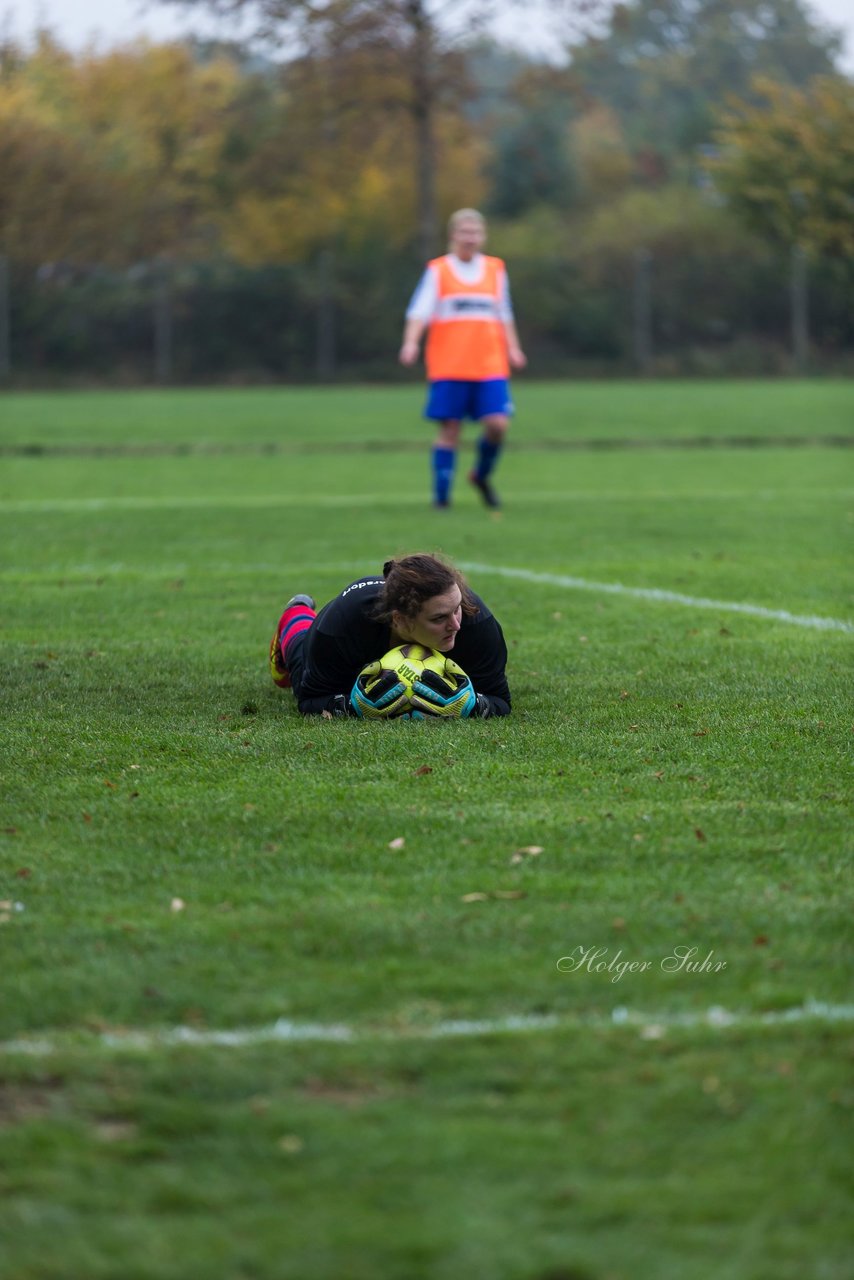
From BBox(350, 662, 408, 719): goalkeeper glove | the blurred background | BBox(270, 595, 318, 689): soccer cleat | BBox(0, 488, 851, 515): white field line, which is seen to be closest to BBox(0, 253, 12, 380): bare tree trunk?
the blurred background

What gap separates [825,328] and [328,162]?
17437 millimetres

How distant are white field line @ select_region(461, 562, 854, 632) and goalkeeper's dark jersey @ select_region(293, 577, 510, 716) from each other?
230 cm

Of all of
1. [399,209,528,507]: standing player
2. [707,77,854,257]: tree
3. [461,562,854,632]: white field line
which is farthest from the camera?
[707,77,854,257]: tree

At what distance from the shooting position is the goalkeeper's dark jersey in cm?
557

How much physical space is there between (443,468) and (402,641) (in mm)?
7550

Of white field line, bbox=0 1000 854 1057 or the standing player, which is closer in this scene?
white field line, bbox=0 1000 854 1057

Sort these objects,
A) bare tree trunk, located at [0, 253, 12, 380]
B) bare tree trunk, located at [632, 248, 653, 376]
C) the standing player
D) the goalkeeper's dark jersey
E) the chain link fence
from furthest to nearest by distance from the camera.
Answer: bare tree trunk, located at [632, 248, 653, 376], the chain link fence, bare tree trunk, located at [0, 253, 12, 380], the standing player, the goalkeeper's dark jersey

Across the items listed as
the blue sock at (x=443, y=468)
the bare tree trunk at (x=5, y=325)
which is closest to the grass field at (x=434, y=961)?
the blue sock at (x=443, y=468)

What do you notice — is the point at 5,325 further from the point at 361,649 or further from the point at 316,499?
the point at 361,649

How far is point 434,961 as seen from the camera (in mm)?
3238

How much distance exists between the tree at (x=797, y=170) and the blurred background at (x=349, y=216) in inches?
2.4

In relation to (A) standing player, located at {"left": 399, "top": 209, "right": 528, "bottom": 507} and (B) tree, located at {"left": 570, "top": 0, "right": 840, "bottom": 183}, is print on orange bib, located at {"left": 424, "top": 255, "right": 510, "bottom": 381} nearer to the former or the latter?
(A) standing player, located at {"left": 399, "top": 209, "right": 528, "bottom": 507}

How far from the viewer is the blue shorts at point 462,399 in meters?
13.1

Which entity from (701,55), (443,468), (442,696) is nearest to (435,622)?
(442,696)
